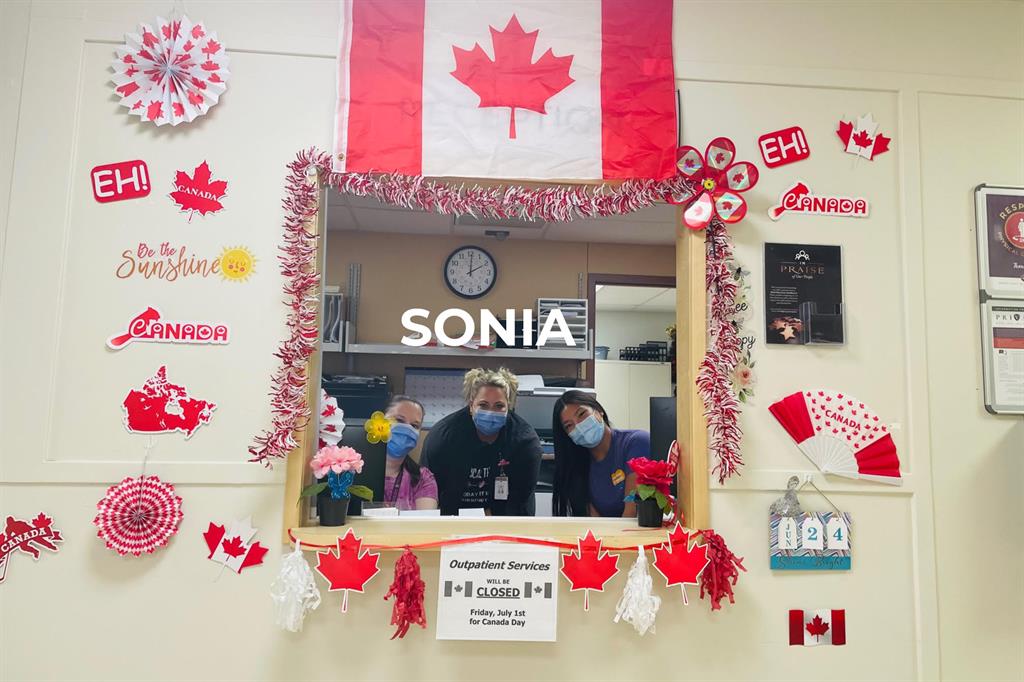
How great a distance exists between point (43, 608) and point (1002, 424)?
8.85 feet

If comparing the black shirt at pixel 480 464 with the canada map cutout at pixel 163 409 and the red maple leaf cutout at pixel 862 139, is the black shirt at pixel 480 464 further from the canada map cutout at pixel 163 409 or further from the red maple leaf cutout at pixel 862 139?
the red maple leaf cutout at pixel 862 139

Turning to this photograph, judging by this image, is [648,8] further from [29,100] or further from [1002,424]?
[29,100]

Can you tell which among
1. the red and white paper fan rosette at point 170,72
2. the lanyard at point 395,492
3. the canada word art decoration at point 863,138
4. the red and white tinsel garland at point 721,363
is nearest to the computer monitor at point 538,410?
the lanyard at point 395,492

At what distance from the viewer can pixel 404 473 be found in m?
2.02

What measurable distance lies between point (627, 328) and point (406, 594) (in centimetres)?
165

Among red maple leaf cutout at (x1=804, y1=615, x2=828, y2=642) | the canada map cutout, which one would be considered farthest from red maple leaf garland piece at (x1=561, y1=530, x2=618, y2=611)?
the canada map cutout

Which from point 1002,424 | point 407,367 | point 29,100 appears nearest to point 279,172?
point 29,100

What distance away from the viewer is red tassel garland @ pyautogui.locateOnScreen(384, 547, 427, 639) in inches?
64.1

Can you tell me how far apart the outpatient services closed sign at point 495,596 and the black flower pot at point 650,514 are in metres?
0.30

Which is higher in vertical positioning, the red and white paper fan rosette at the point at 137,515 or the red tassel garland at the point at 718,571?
the red and white paper fan rosette at the point at 137,515

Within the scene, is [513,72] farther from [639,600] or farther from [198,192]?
[639,600]

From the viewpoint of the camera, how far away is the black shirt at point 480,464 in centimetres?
205

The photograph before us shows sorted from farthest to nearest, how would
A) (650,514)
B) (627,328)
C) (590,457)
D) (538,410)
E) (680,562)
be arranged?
(627,328) < (538,410) < (590,457) < (650,514) < (680,562)

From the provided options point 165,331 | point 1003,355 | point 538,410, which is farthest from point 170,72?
point 1003,355
